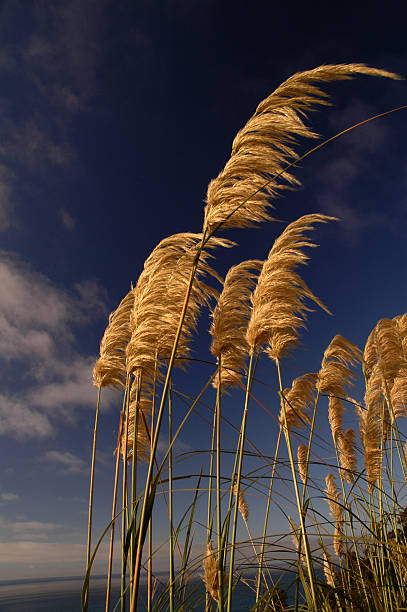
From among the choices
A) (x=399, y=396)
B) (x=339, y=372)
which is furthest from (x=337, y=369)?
(x=399, y=396)

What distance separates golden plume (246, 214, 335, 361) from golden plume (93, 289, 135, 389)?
1.29 metres

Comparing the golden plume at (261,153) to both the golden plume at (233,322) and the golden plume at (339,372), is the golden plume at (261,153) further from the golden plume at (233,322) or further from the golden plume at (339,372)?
the golden plume at (339,372)

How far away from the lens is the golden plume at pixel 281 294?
3447 mm

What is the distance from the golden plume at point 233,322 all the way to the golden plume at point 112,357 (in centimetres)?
94

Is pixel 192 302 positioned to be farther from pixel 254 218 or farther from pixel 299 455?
pixel 299 455

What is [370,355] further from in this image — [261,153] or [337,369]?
[261,153]

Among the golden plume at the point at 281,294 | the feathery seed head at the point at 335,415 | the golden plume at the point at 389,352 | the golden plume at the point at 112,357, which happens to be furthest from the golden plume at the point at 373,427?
the golden plume at the point at 112,357

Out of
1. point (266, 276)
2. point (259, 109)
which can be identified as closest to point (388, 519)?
point (266, 276)

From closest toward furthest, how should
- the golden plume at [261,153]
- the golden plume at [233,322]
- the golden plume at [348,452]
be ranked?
the golden plume at [261,153] < the golden plume at [233,322] < the golden plume at [348,452]

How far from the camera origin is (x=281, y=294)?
140 inches

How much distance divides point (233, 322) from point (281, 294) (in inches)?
21.8

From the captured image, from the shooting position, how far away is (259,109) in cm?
263

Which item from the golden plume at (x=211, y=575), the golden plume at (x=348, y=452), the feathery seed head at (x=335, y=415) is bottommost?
the golden plume at (x=211, y=575)

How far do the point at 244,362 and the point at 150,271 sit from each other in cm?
142
